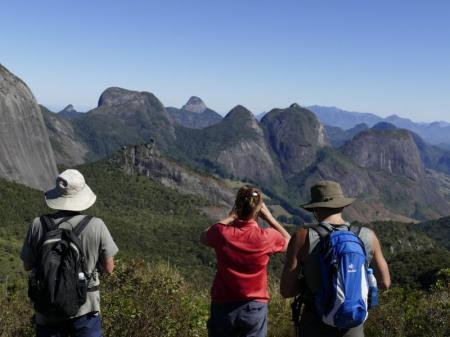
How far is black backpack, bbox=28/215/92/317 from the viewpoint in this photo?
17.7 feet

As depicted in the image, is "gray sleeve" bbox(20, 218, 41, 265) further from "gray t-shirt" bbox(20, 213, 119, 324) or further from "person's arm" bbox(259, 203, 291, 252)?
"person's arm" bbox(259, 203, 291, 252)

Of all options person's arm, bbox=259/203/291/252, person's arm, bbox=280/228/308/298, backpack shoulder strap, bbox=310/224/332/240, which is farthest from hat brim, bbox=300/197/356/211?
person's arm, bbox=259/203/291/252

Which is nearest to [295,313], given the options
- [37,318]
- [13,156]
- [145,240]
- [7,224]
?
[37,318]

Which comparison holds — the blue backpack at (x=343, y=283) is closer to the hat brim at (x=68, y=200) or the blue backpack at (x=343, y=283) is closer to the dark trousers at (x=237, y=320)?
the dark trousers at (x=237, y=320)

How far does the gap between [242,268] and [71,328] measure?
2082mm

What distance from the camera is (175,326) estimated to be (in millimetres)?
7945

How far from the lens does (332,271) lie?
520 cm

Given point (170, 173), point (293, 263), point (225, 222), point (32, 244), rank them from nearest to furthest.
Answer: point (293, 263) → point (32, 244) → point (225, 222) → point (170, 173)

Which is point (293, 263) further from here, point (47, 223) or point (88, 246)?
point (47, 223)

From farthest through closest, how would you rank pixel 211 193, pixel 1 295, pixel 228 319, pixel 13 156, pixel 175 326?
pixel 211 193 < pixel 13 156 < pixel 1 295 < pixel 175 326 < pixel 228 319

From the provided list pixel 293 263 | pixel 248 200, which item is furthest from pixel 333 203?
pixel 248 200

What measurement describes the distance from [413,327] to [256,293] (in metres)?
3.69

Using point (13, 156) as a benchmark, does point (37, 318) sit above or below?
above

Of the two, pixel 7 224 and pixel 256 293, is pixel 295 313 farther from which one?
pixel 7 224
